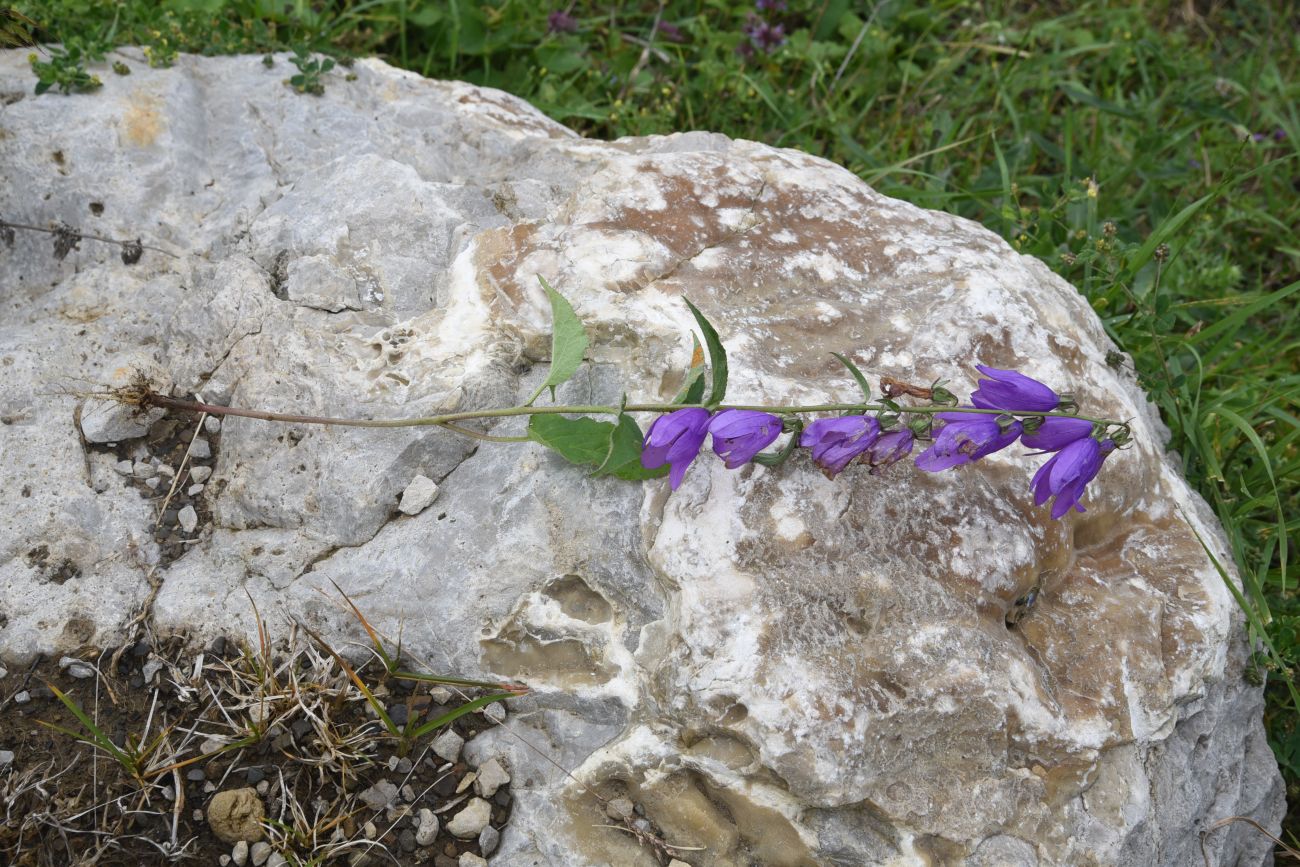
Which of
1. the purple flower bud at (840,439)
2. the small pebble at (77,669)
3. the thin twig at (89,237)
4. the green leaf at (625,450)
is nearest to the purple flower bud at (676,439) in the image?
the green leaf at (625,450)

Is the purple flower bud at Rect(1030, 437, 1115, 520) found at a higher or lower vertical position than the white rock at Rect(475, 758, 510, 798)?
higher

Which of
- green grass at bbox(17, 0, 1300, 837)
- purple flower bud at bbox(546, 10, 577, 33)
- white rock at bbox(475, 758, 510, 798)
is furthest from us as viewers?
purple flower bud at bbox(546, 10, 577, 33)

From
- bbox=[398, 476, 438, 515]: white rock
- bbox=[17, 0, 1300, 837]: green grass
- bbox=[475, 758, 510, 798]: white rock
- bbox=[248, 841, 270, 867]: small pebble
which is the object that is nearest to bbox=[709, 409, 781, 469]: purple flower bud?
bbox=[398, 476, 438, 515]: white rock

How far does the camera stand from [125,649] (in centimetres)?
223

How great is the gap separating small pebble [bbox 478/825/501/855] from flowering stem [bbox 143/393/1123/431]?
0.78m

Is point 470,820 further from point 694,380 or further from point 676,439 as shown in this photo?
point 694,380

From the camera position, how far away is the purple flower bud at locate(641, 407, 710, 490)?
2.05 meters

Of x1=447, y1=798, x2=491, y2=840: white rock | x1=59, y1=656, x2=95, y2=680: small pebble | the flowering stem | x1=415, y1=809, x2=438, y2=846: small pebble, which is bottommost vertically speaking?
x1=415, y1=809, x2=438, y2=846: small pebble

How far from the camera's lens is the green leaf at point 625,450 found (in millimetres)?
2039

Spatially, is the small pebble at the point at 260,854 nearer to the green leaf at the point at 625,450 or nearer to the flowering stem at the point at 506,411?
the flowering stem at the point at 506,411

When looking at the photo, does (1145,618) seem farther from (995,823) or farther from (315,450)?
(315,450)

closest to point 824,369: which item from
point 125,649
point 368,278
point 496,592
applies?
point 496,592

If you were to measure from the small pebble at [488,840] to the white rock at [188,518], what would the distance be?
96cm

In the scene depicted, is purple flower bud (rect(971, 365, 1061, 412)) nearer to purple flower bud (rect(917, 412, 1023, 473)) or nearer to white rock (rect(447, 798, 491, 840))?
purple flower bud (rect(917, 412, 1023, 473))
